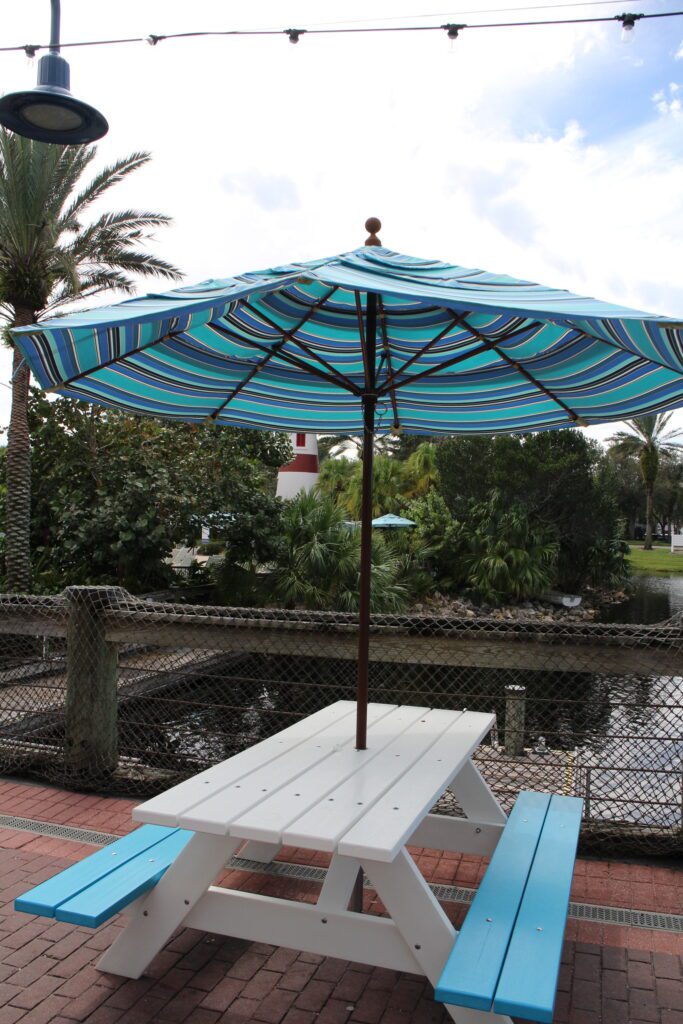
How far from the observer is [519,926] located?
2.31 m

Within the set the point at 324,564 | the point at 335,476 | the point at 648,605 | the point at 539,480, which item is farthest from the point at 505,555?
the point at 335,476

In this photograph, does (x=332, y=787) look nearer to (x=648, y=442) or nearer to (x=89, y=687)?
(x=89, y=687)

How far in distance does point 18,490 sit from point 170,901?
11.3 meters

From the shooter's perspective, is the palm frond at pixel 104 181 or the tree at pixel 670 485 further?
the tree at pixel 670 485

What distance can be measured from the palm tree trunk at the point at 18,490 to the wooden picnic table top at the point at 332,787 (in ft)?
32.7

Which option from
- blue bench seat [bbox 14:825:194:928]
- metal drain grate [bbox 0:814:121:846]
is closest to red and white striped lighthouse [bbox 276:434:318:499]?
metal drain grate [bbox 0:814:121:846]

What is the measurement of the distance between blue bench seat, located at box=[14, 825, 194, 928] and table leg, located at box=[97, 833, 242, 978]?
3.0 inches

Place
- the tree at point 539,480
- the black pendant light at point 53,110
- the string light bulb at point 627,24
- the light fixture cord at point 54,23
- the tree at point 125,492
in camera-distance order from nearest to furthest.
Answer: the black pendant light at point 53,110 < the light fixture cord at point 54,23 < the string light bulb at point 627,24 < the tree at point 125,492 < the tree at point 539,480

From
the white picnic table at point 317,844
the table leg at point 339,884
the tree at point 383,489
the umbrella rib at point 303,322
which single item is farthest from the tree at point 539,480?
the table leg at point 339,884

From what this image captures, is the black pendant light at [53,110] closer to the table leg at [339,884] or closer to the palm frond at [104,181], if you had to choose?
the table leg at [339,884]

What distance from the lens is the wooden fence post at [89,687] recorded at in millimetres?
4453

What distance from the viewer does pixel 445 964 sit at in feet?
6.93

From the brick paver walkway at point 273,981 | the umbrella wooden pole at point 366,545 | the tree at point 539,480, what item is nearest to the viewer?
the brick paver walkway at point 273,981

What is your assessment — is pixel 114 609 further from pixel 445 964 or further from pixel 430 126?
pixel 430 126
